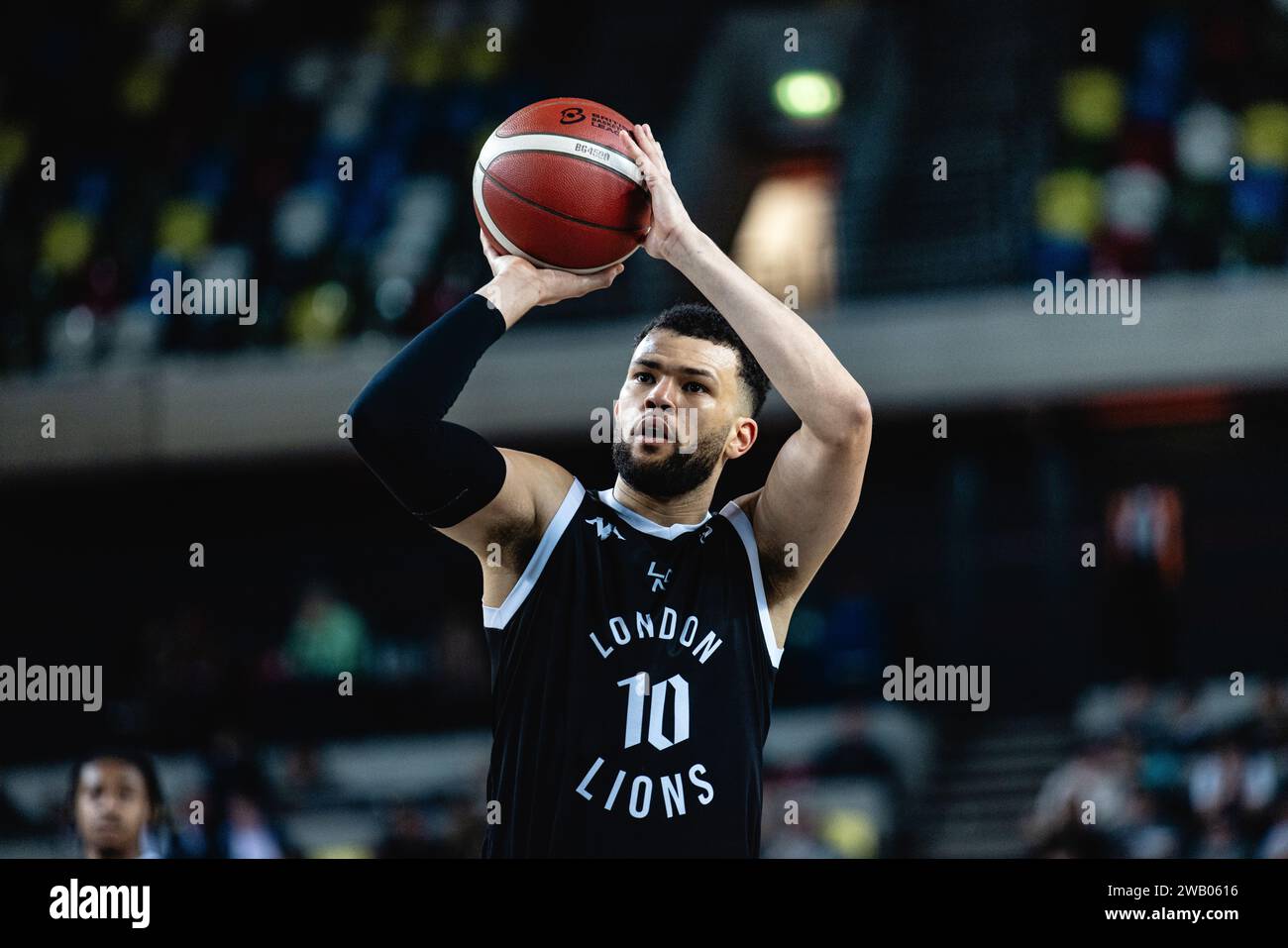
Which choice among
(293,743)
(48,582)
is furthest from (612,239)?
(48,582)

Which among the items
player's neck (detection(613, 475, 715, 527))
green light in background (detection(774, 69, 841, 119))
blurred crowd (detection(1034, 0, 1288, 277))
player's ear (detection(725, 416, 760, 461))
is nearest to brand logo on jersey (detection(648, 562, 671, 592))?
player's neck (detection(613, 475, 715, 527))

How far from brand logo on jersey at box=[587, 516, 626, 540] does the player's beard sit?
0.10m

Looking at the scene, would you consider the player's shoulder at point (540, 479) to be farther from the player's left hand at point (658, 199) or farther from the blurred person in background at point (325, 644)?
the blurred person in background at point (325, 644)

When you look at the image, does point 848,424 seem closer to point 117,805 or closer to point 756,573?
point 756,573

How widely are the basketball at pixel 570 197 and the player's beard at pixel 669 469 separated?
475mm

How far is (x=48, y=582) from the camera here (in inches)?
583

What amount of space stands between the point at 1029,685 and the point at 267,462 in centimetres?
627

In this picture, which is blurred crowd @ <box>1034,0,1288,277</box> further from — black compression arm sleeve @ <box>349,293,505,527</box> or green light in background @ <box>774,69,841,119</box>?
black compression arm sleeve @ <box>349,293,505,527</box>

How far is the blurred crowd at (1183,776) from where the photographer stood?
9023 millimetres

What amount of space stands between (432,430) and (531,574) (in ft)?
1.44

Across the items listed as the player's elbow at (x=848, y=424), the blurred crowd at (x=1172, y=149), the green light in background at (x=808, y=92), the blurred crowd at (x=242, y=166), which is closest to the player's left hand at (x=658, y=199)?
the player's elbow at (x=848, y=424)

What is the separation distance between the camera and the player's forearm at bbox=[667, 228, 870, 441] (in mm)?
3570

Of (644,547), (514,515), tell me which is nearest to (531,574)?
(514,515)
